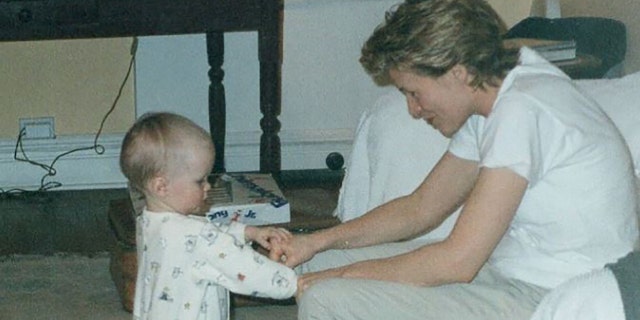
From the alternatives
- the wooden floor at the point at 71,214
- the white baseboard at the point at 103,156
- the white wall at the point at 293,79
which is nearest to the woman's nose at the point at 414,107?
the wooden floor at the point at 71,214

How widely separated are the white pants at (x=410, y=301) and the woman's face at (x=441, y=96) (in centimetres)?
28

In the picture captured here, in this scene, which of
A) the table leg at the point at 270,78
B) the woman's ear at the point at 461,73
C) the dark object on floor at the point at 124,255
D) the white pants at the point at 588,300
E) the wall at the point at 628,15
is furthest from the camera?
the table leg at the point at 270,78

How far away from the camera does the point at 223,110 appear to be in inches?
155

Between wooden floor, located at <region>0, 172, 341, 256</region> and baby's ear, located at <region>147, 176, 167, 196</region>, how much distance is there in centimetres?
125

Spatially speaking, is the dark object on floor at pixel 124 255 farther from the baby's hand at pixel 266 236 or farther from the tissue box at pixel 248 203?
the baby's hand at pixel 266 236

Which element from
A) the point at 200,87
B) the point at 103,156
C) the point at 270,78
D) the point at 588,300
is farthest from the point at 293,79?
the point at 588,300

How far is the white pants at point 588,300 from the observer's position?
1535mm

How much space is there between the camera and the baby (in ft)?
6.55

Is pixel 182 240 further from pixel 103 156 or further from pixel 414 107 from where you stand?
pixel 103 156

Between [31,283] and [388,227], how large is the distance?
4.53ft

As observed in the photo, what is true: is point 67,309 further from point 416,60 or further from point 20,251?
point 416,60

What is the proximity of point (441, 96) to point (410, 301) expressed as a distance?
34 centimetres

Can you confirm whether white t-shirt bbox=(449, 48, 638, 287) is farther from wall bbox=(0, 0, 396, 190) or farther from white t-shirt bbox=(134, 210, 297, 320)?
wall bbox=(0, 0, 396, 190)

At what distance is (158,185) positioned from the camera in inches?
80.4
